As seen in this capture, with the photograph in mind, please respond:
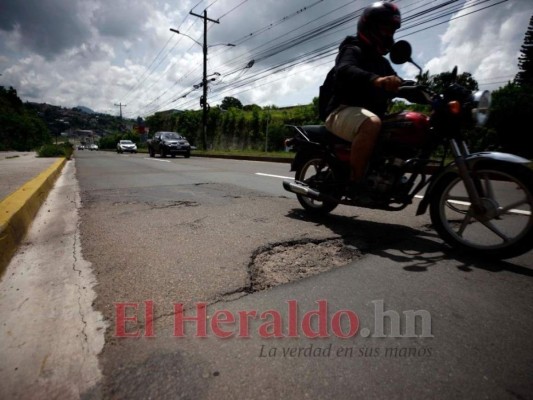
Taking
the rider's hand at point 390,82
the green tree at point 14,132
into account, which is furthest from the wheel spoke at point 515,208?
the green tree at point 14,132

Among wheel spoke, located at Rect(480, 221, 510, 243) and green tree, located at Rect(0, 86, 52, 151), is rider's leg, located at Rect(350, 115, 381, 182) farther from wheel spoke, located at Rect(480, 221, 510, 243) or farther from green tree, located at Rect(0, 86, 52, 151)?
green tree, located at Rect(0, 86, 52, 151)

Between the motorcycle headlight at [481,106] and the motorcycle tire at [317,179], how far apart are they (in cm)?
129

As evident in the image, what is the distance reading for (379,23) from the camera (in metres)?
2.56

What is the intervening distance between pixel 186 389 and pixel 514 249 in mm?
1999

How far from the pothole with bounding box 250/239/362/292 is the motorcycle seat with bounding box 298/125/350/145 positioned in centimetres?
108

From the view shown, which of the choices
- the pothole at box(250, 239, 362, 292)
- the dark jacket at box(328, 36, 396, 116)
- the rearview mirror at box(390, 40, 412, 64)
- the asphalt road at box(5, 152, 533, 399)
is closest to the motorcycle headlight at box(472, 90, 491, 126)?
the rearview mirror at box(390, 40, 412, 64)

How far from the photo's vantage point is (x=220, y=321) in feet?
4.39

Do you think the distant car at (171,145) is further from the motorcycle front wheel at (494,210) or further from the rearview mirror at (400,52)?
the motorcycle front wheel at (494,210)

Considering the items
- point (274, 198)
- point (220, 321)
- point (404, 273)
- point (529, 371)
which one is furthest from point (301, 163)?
point (529, 371)

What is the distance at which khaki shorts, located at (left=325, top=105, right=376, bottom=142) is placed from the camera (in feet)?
8.35

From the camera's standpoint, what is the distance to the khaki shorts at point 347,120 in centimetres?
254

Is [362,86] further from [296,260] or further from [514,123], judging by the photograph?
[514,123]

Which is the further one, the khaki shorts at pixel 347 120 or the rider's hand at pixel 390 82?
the khaki shorts at pixel 347 120

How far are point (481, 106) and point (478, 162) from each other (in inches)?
14.3
